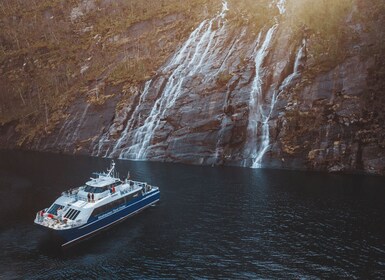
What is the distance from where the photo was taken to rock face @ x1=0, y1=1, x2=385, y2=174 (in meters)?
80.7

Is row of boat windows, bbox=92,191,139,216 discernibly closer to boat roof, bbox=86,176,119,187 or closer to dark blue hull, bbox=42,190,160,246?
dark blue hull, bbox=42,190,160,246

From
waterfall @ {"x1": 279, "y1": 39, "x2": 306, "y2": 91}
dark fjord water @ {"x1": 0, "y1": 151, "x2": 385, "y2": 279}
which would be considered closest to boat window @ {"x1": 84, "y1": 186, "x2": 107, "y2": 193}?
dark fjord water @ {"x1": 0, "y1": 151, "x2": 385, "y2": 279}

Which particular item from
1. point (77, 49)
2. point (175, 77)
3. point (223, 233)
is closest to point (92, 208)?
point (223, 233)

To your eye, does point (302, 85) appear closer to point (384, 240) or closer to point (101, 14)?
point (384, 240)

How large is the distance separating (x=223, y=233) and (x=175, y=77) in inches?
2640

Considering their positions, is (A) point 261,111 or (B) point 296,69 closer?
(A) point 261,111

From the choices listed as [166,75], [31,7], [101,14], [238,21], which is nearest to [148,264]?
[166,75]

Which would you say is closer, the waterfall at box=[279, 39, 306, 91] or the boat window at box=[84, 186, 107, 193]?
the boat window at box=[84, 186, 107, 193]

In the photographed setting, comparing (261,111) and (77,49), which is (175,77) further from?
(77,49)

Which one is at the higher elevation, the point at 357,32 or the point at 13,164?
the point at 357,32

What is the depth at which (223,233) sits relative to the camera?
153ft

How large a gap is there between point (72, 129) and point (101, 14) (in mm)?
57912

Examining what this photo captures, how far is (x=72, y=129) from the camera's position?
4333 inches

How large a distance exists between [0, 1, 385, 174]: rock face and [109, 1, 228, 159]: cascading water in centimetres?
31
